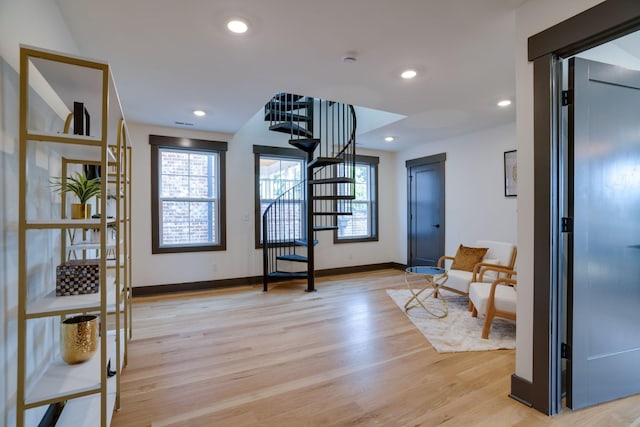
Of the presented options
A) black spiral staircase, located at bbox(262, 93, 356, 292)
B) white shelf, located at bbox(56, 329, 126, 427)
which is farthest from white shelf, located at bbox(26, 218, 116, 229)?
black spiral staircase, located at bbox(262, 93, 356, 292)

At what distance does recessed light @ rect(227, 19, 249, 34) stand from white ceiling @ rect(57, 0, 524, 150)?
0.14 feet

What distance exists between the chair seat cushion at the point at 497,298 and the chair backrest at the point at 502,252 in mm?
622

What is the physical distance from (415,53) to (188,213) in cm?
382

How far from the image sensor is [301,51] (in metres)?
2.46

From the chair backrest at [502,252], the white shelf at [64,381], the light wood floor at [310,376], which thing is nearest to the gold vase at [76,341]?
the white shelf at [64,381]

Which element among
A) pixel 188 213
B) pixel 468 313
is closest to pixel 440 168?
pixel 468 313

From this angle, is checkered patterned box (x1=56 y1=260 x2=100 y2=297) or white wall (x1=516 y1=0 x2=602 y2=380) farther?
white wall (x1=516 y1=0 x2=602 y2=380)

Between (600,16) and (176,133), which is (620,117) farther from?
(176,133)

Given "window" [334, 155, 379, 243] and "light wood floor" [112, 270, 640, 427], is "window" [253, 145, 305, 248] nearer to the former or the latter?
"window" [334, 155, 379, 243]

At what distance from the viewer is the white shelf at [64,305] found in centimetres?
127

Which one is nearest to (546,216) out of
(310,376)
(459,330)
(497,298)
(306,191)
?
(497,298)

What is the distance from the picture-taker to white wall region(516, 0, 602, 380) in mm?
1876

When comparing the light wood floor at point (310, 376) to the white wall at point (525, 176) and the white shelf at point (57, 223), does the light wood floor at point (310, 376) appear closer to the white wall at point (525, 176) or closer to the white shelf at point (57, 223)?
the white wall at point (525, 176)

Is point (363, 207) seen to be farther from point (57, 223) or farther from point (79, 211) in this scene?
point (57, 223)
